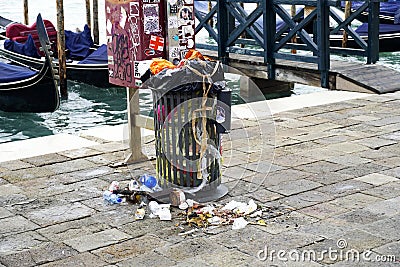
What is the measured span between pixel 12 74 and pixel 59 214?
529 centimetres

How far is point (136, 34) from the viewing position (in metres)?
4.34

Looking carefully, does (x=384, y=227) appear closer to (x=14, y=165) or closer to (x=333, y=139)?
(x=333, y=139)

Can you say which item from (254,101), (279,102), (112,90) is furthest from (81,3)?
(254,101)

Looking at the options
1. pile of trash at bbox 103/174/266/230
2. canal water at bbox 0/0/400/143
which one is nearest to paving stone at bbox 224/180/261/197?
pile of trash at bbox 103/174/266/230

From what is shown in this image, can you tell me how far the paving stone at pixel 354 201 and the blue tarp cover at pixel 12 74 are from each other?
5495 millimetres

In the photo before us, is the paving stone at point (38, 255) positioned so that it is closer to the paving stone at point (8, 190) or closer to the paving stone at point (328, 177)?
the paving stone at point (8, 190)

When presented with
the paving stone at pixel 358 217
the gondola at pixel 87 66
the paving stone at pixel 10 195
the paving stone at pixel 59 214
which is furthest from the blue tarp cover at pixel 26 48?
the paving stone at pixel 358 217

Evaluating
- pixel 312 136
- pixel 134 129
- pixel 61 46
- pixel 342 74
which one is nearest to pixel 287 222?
pixel 134 129

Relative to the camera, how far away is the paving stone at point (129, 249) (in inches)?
127

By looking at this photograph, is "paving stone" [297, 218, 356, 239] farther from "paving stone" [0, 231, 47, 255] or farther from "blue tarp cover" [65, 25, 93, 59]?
"blue tarp cover" [65, 25, 93, 59]

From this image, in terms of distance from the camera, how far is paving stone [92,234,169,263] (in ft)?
10.6

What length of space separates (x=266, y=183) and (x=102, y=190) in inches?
37.7

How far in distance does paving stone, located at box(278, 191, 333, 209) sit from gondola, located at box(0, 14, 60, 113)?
489 cm

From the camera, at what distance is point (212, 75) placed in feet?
12.6
